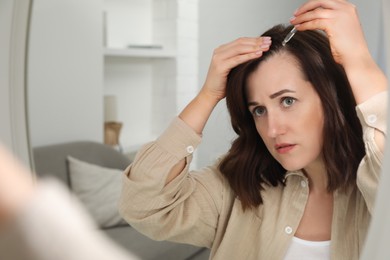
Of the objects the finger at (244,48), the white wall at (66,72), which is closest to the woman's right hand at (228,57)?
the finger at (244,48)

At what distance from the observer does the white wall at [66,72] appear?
1.16 m

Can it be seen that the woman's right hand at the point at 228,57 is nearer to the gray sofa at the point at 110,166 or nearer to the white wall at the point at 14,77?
the white wall at the point at 14,77

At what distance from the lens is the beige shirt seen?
46cm

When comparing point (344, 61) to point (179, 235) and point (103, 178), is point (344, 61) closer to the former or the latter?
point (179, 235)

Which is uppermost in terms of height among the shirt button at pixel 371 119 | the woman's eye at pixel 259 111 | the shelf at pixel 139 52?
the shelf at pixel 139 52

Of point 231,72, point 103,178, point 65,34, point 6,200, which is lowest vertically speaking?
point 103,178

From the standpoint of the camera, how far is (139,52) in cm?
132

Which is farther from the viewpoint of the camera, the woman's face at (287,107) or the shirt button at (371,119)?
the woman's face at (287,107)

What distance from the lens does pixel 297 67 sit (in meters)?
0.45

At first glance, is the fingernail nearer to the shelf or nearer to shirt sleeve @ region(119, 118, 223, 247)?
shirt sleeve @ region(119, 118, 223, 247)

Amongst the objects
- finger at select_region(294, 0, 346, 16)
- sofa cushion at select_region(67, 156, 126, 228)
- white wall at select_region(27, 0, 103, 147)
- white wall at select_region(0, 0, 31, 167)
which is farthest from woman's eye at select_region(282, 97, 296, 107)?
white wall at select_region(27, 0, 103, 147)

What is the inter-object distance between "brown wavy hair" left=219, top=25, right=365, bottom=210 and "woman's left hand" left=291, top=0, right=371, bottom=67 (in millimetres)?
96

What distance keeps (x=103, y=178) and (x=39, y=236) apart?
0.69m

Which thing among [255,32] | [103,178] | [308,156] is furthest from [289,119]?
[103,178]
